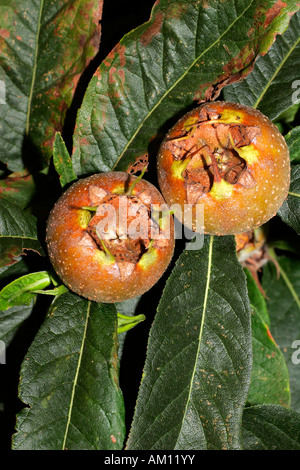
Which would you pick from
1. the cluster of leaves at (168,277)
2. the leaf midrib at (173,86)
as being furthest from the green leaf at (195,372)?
the leaf midrib at (173,86)

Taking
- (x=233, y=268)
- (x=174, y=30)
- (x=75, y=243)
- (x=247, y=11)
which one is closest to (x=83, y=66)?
(x=174, y=30)

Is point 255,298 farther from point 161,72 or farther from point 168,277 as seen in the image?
point 161,72

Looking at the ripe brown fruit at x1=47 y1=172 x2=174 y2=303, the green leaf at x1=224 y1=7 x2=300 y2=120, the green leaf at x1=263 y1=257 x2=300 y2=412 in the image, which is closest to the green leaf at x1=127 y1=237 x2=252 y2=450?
the ripe brown fruit at x1=47 y1=172 x2=174 y2=303

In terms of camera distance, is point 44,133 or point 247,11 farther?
point 44,133

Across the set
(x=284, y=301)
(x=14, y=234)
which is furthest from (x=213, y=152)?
(x=284, y=301)

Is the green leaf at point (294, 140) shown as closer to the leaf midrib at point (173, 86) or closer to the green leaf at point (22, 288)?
the leaf midrib at point (173, 86)

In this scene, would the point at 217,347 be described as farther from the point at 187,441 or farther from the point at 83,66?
the point at 83,66
